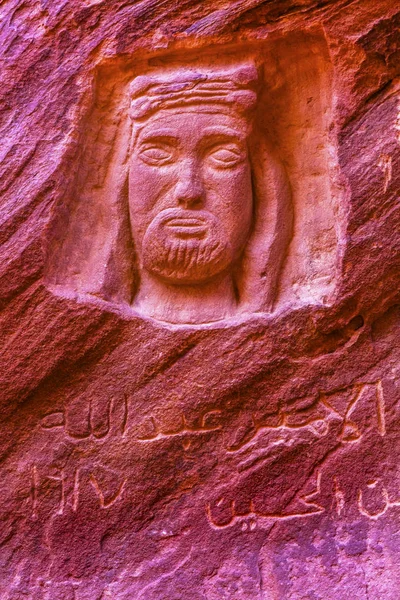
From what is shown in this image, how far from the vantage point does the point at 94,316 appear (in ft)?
13.0

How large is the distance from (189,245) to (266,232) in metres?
0.34

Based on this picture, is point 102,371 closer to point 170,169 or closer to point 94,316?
point 94,316

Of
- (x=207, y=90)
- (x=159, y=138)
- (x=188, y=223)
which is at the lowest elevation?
(x=188, y=223)

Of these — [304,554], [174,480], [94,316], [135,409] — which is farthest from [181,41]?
[304,554]

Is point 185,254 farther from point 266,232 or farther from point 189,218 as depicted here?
point 266,232

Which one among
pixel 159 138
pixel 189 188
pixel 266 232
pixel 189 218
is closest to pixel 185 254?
pixel 189 218

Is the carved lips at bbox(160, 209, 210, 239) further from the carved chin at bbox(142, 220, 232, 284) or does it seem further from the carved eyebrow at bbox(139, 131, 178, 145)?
the carved eyebrow at bbox(139, 131, 178, 145)

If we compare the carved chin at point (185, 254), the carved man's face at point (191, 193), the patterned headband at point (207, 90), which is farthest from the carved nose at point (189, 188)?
the patterned headband at point (207, 90)

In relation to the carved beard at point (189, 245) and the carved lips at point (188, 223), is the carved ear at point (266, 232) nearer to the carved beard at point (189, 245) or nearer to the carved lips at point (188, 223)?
the carved beard at point (189, 245)

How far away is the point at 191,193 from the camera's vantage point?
3941mm

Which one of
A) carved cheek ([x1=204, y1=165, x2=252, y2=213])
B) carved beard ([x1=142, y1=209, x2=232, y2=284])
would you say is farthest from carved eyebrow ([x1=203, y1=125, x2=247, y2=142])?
carved beard ([x1=142, y1=209, x2=232, y2=284])

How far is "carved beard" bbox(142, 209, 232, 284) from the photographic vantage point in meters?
3.98

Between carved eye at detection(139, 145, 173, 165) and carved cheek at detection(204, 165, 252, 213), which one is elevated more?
carved eye at detection(139, 145, 173, 165)

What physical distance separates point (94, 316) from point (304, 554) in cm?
119
